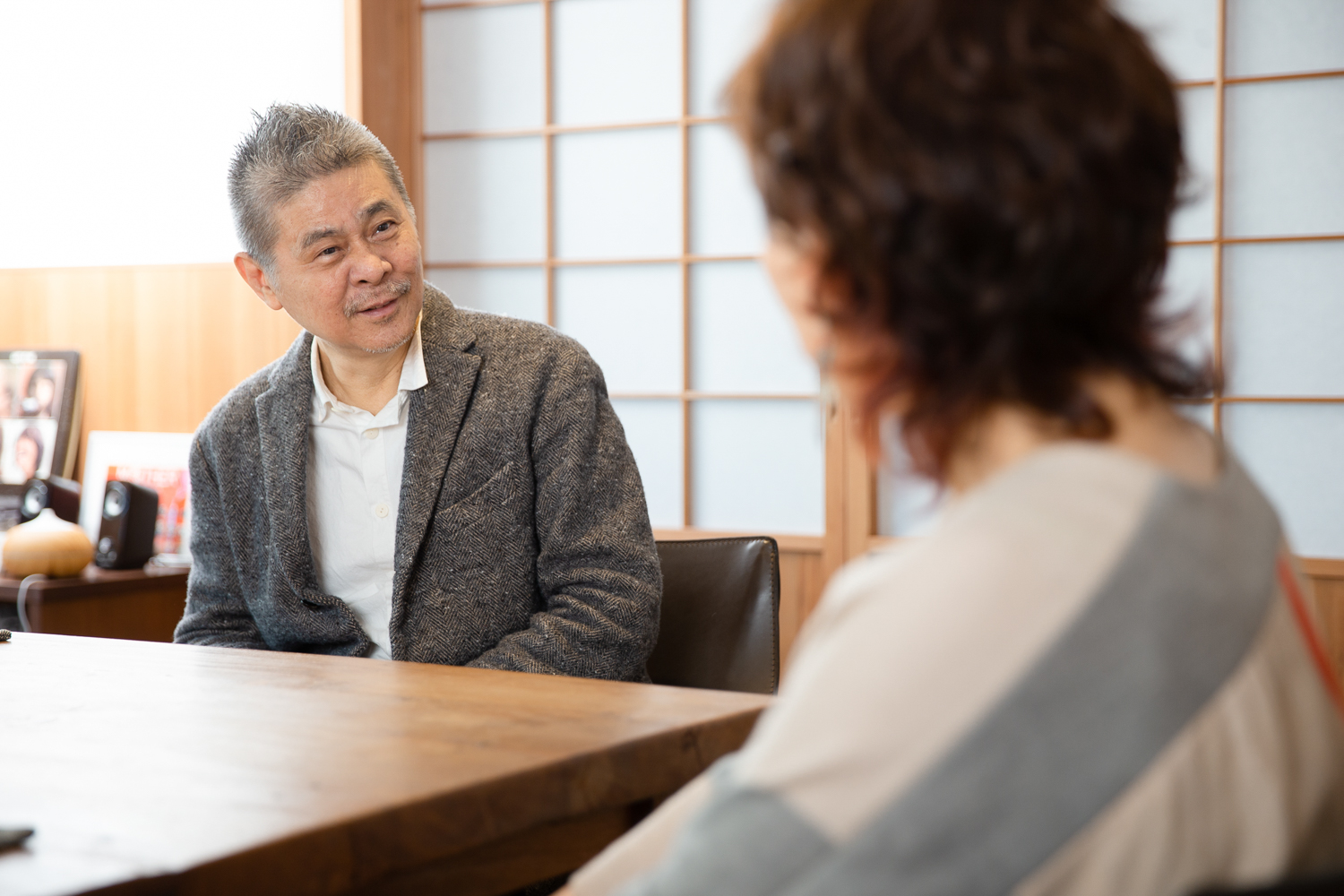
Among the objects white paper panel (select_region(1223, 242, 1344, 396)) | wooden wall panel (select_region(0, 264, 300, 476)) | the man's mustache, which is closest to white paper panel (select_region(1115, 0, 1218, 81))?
white paper panel (select_region(1223, 242, 1344, 396))

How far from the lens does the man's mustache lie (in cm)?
170

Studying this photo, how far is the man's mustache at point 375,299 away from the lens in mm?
1697

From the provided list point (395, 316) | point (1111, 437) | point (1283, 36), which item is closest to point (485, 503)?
point (395, 316)

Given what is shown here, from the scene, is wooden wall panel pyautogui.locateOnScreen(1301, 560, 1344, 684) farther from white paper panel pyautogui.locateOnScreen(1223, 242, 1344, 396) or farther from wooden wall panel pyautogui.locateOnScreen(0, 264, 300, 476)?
wooden wall panel pyautogui.locateOnScreen(0, 264, 300, 476)

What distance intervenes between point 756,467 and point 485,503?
5.39ft

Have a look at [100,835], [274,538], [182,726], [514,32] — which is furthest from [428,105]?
[100,835]

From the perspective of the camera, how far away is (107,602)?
105 inches

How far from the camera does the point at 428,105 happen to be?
11.5 ft

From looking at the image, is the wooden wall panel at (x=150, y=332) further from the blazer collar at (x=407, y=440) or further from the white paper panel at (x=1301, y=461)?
the white paper panel at (x=1301, y=461)

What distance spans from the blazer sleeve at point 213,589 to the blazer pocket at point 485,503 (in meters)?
0.32

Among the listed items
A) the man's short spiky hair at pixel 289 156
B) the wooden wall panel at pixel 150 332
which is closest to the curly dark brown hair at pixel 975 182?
the man's short spiky hair at pixel 289 156

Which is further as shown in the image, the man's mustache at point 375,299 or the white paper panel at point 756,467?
the white paper panel at point 756,467

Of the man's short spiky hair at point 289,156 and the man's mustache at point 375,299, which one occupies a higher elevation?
the man's short spiky hair at point 289,156

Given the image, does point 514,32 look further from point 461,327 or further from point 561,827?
point 561,827
